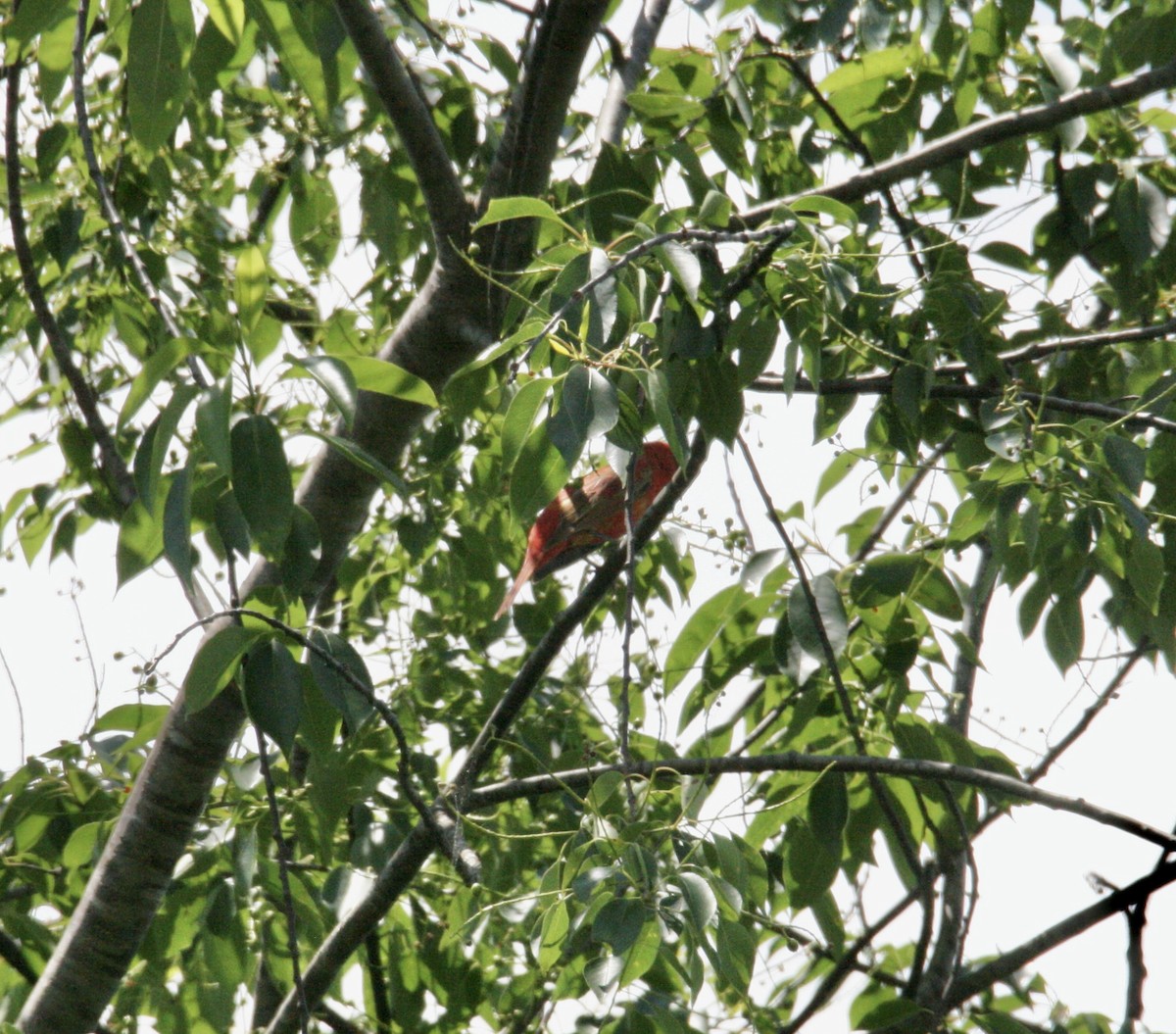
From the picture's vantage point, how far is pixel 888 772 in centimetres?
243

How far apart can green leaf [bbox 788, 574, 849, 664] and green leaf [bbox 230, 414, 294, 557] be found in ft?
3.62

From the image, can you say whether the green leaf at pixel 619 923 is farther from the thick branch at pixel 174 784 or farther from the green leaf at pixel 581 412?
the thick branch at pixel 174 784

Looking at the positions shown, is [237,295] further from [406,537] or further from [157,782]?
[406,537]

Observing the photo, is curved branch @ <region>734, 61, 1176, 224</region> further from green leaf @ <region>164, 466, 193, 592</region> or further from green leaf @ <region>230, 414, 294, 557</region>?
green leaf @ <region>164, 466, 193, 592</region>

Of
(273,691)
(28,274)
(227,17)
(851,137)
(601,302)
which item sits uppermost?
(851,137)

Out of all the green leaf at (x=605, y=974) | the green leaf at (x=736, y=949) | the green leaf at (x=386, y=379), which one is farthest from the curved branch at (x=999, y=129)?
the green leaf at (x=605, y=974)

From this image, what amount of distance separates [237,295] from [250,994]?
2275mm

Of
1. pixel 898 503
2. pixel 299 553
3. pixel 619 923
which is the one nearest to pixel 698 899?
pixel 619 923

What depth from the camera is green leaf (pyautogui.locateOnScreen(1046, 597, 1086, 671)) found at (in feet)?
9.23

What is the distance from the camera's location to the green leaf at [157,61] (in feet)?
6.24

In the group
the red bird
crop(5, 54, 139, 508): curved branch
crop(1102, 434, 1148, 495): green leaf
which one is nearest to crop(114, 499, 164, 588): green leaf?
crop(5, 54, 139, 508): curved branch

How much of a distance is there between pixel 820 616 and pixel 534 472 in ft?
2.94

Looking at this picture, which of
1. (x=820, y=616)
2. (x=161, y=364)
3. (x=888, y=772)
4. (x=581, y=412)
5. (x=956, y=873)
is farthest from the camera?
(x=956, y=873)

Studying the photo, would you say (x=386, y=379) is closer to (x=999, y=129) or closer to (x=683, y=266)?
(x=683, y=266)
